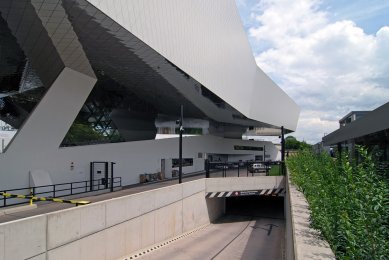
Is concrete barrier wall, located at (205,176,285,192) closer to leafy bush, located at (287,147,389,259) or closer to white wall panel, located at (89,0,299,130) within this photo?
white wall panel, located at (89,0,299,130)

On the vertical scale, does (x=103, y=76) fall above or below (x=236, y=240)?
above

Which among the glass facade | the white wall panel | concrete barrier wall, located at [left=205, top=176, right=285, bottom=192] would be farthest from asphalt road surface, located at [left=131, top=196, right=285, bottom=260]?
the glass facade

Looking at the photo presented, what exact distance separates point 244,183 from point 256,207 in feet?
26.0

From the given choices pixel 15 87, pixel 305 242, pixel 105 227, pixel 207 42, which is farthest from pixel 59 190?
pixel 207 42

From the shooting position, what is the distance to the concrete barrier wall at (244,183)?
77.7ft

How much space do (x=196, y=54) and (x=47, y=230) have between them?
17.5 metres

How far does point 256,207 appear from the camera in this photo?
32.4 meters

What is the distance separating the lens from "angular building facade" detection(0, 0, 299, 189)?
15305 millimetres

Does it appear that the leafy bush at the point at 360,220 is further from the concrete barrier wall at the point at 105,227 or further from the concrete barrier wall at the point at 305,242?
the concrete barrier wall at the point at 105,227

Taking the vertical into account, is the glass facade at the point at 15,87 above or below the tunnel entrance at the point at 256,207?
above

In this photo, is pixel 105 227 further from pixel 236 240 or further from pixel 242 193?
pixel 242 193

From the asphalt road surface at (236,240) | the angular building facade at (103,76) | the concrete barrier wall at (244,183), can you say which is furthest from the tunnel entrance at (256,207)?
the angular building facade at (103,76)

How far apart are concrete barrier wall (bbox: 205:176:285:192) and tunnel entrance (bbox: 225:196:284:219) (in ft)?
9.93

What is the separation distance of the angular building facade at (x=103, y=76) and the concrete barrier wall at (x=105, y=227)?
683 cm
